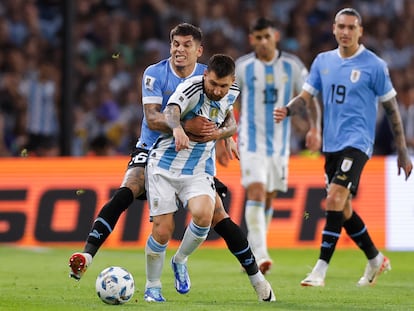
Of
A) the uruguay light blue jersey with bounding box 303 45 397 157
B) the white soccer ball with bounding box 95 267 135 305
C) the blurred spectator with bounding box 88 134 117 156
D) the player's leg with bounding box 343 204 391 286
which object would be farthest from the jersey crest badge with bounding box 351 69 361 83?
the blurred spectator with bounding box 88 134 117 156

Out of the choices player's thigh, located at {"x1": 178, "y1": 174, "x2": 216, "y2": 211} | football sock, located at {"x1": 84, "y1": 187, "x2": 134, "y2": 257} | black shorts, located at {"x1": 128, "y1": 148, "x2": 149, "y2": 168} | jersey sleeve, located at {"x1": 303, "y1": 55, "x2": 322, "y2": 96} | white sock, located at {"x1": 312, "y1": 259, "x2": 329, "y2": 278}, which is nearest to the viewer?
player's thigh, located at {"x1": 178, "y1": 174, "x2": 216, "y2": 211}

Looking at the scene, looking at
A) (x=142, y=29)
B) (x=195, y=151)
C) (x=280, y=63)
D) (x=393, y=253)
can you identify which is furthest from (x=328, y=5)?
(x=195, y=151)

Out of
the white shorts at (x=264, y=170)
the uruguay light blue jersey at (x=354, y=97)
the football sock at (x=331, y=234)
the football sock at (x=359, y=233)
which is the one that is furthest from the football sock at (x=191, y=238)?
the white shorts at (x=264, y=170)

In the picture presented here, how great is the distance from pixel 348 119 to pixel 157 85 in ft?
7.12

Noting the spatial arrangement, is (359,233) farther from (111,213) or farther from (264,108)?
(111,213)

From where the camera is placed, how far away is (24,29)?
18688 millimetres

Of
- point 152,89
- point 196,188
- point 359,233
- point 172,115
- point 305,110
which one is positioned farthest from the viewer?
point 305,110

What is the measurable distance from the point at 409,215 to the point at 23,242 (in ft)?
16.7

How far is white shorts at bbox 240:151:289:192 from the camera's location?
12.5 meters

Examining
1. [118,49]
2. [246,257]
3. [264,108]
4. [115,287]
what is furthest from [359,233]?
[118,49]

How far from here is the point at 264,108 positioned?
12703mm

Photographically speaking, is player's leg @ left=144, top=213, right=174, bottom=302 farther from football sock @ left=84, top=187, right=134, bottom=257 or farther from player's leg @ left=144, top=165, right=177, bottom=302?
football sock @ left=84, top=187, right=134, bottom=257

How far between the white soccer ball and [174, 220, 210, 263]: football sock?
0.62m

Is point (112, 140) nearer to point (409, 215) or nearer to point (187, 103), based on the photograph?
point (409, 215)
